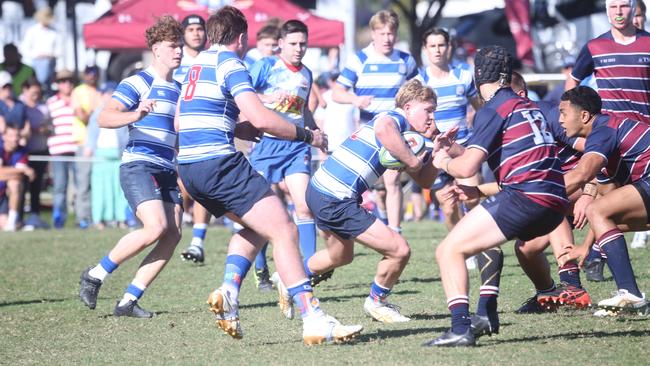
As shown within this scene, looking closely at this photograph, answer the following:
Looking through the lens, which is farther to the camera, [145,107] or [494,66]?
[145,107]

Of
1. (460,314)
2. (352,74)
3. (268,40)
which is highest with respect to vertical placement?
(268,40)

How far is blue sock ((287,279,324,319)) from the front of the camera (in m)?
6.73

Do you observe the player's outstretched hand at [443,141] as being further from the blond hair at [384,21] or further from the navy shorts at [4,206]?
the navy shorts at [4,206]

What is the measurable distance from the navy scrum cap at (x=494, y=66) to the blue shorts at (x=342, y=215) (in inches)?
46.7

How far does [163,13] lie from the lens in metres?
20.0

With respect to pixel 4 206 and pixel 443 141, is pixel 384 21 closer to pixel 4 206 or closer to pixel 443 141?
pixel 443 141

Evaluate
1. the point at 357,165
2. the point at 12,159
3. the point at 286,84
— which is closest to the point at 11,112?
the point at 12,159

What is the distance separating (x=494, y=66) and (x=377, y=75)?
16.5ft

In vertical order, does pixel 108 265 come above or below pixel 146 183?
below

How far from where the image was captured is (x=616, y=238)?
757cm

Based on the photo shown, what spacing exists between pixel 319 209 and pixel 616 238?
78.1 inches

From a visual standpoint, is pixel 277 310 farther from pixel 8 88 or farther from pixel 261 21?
pixel 261 21

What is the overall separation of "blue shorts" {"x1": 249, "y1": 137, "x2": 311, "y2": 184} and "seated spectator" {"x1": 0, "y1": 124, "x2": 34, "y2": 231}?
312 inches

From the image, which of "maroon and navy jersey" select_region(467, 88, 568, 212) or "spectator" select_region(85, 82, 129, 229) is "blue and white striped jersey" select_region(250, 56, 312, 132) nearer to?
"maroon and navy jersey" select_region(467, 88, 568, 212)
